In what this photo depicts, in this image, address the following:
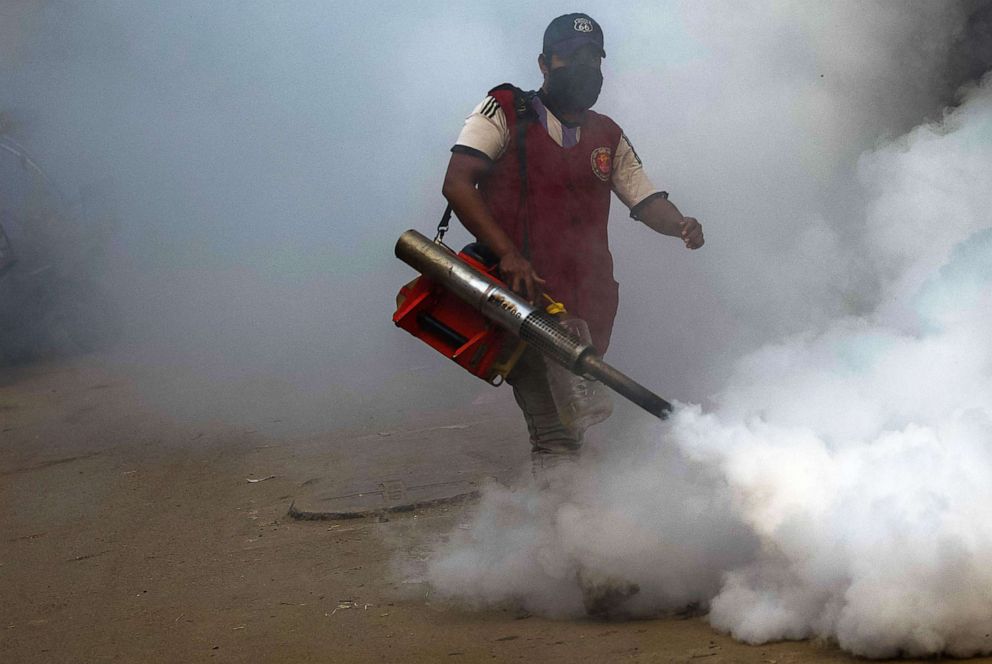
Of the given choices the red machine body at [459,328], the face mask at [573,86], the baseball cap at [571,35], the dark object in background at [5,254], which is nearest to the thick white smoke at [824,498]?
the red machine body at [459,328]

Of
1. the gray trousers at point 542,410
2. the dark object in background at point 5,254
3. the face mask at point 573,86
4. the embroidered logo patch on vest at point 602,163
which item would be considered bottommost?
the gray trousers at point 542,410

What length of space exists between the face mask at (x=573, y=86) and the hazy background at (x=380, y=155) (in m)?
1.88

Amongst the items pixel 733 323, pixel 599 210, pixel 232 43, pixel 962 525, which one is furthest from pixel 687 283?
pixel 232 43

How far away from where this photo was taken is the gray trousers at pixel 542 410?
3580 mm

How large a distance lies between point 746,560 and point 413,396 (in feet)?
12.9

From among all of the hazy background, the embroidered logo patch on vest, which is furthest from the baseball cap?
the hazy background

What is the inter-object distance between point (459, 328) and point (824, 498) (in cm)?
115

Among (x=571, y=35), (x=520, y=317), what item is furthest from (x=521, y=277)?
(x=571, y=35)

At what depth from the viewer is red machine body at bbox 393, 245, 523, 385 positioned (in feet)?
11.2

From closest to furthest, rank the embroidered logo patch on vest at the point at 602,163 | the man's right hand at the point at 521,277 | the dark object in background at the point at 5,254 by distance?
1. the man's right hand at the point at 521,277
2. the embroidered logo patch on vest at the point at 602,163
3. the dark object in background at the point at 5,254

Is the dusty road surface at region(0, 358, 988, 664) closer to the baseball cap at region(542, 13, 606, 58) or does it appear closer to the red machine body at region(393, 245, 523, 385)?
the red machine body at region(393, 245, 523, 385)

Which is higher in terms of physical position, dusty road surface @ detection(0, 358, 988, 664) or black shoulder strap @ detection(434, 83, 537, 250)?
black shoulder strap @ detection(434, 83, 537, 250)

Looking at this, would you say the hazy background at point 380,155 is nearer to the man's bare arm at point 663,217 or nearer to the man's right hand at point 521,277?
the man's bare arm at point 663,217

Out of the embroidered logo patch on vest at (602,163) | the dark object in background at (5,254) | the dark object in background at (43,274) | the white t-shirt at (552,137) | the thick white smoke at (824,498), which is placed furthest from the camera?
the dark object in background at (43,274)
